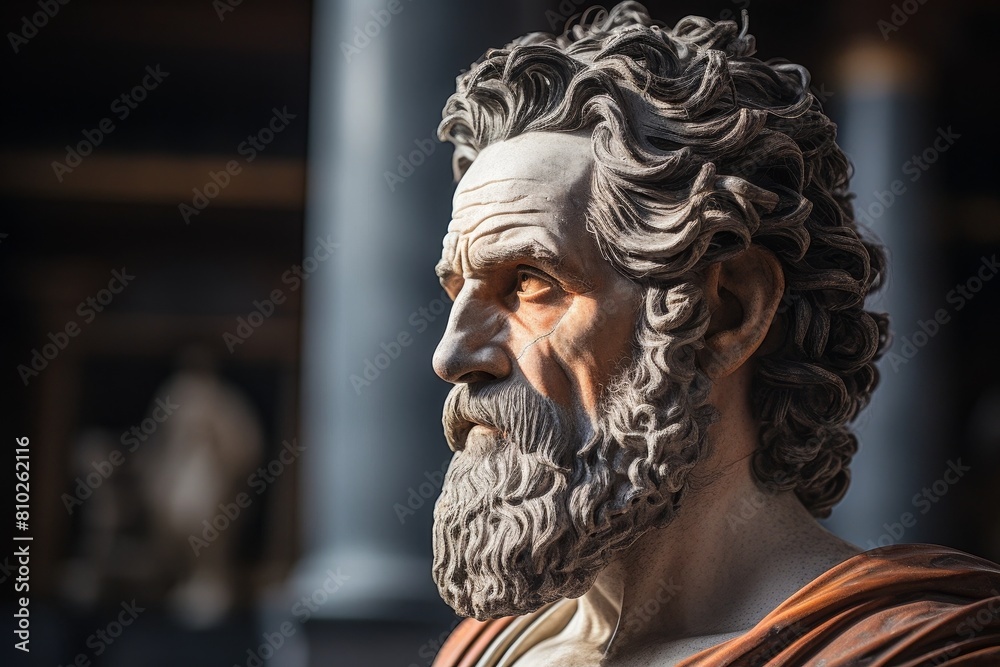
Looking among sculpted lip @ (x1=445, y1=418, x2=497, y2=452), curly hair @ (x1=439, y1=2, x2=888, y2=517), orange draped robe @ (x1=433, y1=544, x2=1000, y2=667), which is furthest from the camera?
sculpted lip @ (x1=445, y1=418, x2=497, y2=452)

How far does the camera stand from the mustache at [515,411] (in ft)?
7.64

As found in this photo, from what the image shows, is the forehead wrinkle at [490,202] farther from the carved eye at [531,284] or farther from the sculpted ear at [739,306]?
the sculpted ear at [739,306]

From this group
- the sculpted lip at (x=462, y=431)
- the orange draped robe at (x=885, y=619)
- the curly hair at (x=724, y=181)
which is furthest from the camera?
the sculpted lip at (x=462, y=431)

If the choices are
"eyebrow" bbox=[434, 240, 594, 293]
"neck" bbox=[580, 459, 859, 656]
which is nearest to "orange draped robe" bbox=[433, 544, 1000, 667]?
"neck" bbox=[580, 459, 859, 656]

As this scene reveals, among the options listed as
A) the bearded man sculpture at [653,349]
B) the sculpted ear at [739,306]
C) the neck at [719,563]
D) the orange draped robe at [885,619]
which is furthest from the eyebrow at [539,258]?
the orange draped robe at [885,619]

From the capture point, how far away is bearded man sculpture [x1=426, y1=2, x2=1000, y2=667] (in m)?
2.30

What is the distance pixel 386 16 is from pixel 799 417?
10.1 ft

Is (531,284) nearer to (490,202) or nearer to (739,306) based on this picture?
(490,202)

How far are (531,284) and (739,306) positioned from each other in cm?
43

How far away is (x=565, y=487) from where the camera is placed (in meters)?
2.32

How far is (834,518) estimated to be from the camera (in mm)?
7164

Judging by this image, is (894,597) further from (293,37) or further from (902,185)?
(293,37)

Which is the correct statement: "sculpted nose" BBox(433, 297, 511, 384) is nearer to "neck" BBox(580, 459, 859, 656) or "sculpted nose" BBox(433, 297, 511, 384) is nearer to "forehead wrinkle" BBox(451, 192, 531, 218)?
"forehead wrinkle" BBox(451, 192, 531, 218)

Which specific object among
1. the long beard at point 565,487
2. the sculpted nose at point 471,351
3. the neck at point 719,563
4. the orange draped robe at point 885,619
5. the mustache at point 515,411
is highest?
the sculpted nose at point 471,351
